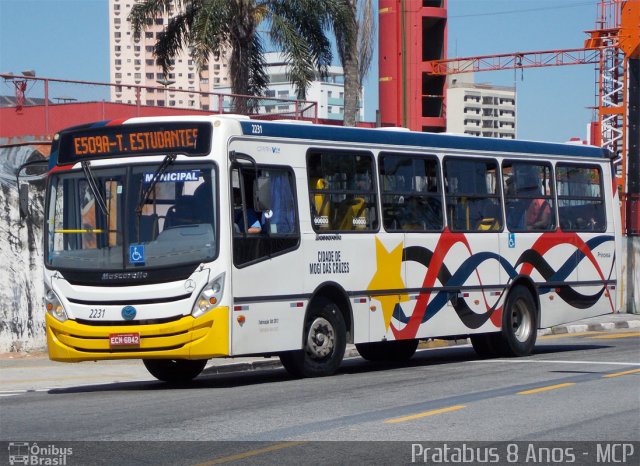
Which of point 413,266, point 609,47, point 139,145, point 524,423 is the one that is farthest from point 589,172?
point 609,47

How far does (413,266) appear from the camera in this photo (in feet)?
54.9

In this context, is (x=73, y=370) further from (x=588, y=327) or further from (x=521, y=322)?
(x=588, y=327)

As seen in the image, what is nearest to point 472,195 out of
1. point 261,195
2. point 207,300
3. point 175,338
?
point 261,195

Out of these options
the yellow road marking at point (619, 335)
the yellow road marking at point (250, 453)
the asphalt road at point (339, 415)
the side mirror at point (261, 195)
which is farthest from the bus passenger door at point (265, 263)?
the yellow road marking at point (619, 335)

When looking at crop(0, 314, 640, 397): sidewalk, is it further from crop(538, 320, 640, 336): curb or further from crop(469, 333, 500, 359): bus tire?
crop(538, 320, 640, 336): curb

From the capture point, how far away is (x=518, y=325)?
739 inches

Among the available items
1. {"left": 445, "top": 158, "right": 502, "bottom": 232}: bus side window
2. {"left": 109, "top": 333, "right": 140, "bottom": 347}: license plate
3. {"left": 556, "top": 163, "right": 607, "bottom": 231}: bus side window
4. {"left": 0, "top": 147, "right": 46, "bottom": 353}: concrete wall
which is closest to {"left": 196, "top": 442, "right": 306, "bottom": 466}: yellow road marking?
{"left": 109, "top": 333, "right": 140, "bottom": 347}: license plate

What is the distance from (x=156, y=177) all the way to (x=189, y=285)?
55.0 inches

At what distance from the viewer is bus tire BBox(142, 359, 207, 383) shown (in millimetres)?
15695

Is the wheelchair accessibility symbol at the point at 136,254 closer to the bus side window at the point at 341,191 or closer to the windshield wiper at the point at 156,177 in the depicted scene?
the windshield wiper at the point at 156,177

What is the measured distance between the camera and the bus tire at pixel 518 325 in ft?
60.4

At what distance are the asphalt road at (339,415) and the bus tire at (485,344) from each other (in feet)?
6.54

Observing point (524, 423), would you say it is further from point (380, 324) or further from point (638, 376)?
point (380, 324)

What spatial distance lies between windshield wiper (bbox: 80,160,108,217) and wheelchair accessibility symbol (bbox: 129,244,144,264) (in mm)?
604
